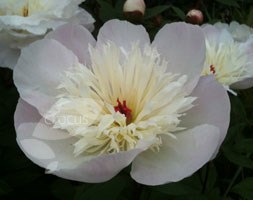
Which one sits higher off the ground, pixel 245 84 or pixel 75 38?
pixel 75 38

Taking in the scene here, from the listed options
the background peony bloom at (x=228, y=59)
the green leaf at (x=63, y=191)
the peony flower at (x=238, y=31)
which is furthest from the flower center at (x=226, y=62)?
the green leaf at (x=63, y=191)

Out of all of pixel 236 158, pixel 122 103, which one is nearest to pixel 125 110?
pixel 122 103

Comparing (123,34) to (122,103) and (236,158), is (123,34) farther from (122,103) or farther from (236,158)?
(236,158)

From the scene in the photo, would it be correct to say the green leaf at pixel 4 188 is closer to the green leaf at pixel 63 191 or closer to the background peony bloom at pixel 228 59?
the green leaf at pixel 63 191


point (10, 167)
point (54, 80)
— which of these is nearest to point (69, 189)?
point (10, 167)

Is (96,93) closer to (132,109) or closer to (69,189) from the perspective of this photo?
(132,109)

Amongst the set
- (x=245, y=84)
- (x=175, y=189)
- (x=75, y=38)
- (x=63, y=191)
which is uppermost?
(x=75, y=38)

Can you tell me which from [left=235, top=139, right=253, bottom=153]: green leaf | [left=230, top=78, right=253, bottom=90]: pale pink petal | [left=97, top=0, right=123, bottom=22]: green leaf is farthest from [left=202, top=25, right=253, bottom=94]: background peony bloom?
[left=97, top=0, right=123, bottom=22]: green leaf
